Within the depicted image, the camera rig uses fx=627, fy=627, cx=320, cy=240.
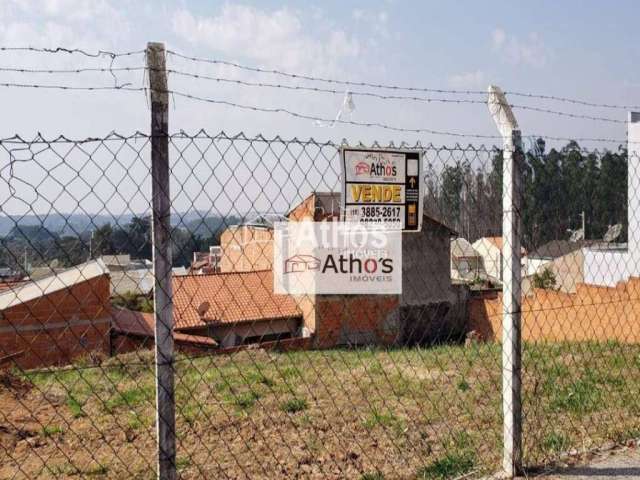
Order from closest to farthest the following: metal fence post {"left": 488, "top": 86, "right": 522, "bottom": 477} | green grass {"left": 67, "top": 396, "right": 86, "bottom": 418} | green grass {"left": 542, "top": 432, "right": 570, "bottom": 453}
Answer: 1. metal fence post {"left": 488, "top": 86, "right": 522, "bottom": 477}
2. green grass {"left": 542, "top": 432, "right": 570, "bottom": 453}
3. green grass {"left": 67, "top": 396, "right": 86, "bottom": 418}

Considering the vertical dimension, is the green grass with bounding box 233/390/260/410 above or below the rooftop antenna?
below

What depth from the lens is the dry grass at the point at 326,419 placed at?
3912 millimetres

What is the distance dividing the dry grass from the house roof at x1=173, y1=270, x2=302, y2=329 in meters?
11.8

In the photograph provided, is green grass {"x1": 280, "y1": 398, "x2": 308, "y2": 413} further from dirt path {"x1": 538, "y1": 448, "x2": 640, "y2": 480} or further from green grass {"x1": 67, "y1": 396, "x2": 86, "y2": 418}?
dirt path {"x1": 538, "y1": 448, "x2": 640, "y2": 480}

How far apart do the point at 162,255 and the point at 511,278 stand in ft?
6.36

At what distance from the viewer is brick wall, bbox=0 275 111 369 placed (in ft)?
44.7

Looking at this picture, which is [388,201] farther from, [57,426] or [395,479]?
[57,426]

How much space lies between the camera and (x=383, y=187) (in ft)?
10.5

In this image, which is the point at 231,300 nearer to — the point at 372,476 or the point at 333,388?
the point at 333,388

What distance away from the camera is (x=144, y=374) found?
7.54m

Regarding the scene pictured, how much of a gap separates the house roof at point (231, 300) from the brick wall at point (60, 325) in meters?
3.37

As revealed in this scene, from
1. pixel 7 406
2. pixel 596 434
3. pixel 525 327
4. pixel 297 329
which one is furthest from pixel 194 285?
pixel 596 434

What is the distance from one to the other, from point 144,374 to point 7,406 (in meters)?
1.69

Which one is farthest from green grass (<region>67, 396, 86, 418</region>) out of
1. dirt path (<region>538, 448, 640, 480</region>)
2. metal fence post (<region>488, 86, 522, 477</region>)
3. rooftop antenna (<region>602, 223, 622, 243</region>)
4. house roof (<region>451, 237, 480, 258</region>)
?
house roof (<region>451, 237, 480, 258</region>)
